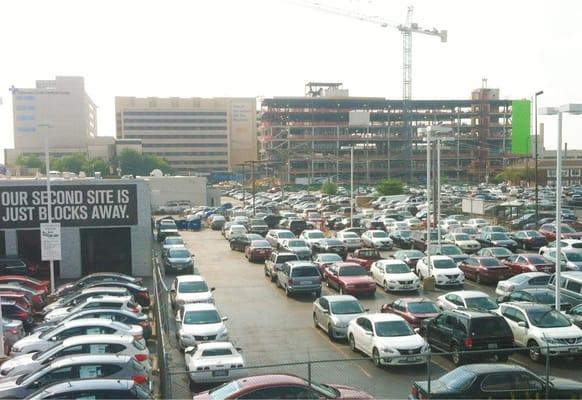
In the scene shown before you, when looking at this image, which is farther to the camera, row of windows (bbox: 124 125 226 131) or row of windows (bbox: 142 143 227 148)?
row of windows (bbox: 142 143 227 148)

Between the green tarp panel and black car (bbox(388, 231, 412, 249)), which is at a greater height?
the green tarp panel

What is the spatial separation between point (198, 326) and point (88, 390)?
7.41m

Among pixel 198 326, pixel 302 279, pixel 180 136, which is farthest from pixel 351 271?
pixel 180 136

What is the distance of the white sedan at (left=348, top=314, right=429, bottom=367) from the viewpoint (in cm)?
1655

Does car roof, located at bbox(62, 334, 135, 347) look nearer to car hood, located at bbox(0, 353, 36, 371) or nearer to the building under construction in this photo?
car hood, located at bbox(0, 353, 36, 371)

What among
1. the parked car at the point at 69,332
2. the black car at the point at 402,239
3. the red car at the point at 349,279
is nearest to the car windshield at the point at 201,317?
the parked car at the point at 69,332

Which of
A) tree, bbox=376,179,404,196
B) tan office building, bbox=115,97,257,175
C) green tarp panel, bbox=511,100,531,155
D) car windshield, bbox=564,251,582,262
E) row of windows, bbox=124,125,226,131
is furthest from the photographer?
tan office building, bbox=115,97,257,175

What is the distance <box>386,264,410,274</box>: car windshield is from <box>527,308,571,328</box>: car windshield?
386 inches

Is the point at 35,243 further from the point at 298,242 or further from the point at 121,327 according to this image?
→ the point at 121,327

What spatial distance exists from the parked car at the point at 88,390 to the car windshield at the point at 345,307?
29.9 ft

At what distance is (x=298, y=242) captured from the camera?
37.5 metres

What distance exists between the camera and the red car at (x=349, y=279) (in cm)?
2641

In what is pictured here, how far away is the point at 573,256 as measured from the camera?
3078 centimetres

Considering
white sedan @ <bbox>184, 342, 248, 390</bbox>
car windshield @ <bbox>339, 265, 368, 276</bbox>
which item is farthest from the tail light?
car windshield @ <bbox>339, 265, 368, 276</bbox>
